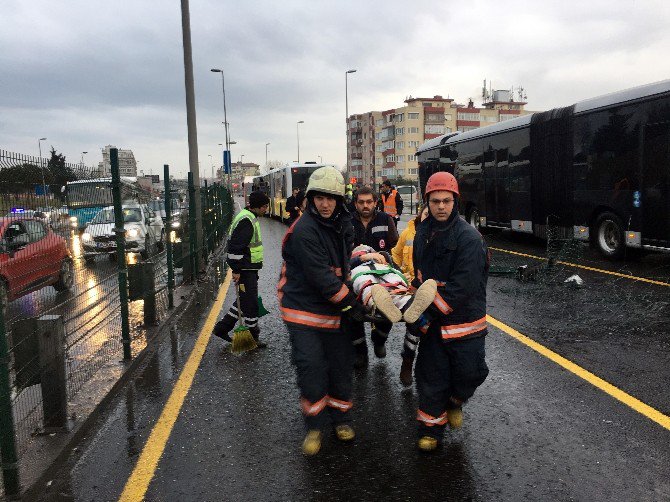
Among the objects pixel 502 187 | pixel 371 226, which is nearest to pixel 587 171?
pixel 502 187

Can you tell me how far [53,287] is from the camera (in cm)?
422

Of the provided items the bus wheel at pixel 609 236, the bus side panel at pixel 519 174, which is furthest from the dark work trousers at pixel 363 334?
the bus side panel at pixel 519 174

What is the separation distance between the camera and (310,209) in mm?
3844

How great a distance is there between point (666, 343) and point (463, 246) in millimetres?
3645

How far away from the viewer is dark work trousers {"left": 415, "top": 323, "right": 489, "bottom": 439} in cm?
369

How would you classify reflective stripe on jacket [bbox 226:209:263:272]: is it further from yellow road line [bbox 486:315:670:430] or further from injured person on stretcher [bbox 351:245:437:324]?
yellow road line [bbox 486:315:670:430]

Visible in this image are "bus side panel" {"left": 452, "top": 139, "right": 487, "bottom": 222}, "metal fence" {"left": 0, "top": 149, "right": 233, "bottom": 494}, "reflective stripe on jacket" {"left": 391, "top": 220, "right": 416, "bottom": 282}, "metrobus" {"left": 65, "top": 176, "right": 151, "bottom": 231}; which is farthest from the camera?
"bus side panel" {"left": 452, "top": 139, "right": 487, "bottom": 222}

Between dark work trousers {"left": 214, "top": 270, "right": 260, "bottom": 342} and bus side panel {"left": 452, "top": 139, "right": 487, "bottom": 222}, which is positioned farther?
bus side panel {"left": 452, "top": 139, "right": 487, "bottom": 222}

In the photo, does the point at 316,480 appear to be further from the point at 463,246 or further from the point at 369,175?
the point at 369,175

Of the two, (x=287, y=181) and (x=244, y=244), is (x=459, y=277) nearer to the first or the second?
(x=244, y=244)

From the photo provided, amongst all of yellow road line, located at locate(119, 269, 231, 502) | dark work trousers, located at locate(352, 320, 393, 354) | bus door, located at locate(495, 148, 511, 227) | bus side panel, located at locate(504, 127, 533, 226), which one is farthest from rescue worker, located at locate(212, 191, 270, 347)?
bus door, located at locate(495, 148, 511, 227)

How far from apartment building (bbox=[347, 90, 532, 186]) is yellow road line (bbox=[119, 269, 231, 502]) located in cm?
7900

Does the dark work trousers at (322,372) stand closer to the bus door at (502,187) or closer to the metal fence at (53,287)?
the metal fence at (53,287)

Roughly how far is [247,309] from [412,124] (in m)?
88.0
